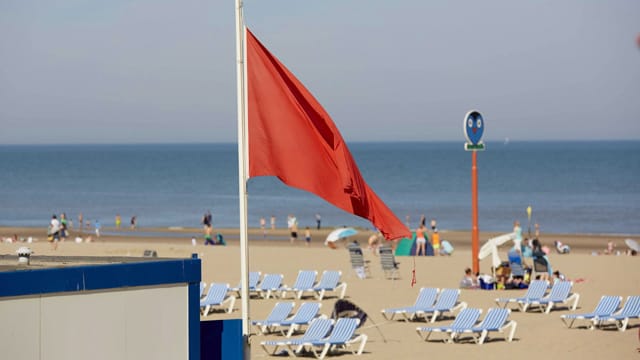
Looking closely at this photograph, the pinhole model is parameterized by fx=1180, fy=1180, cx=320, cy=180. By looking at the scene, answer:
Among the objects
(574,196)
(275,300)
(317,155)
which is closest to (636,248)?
(275,300)

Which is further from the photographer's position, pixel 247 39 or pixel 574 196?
pixel 574 196

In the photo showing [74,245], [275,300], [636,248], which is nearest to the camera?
[275,300]

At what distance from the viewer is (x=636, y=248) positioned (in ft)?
118

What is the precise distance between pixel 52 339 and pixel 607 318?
14.5 meters

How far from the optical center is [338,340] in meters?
17.4

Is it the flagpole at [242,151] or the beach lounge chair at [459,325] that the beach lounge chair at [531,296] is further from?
the flagpole at [242,151]

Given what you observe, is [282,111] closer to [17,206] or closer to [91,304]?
[91,304]

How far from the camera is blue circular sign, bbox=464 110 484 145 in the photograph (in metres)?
27.4

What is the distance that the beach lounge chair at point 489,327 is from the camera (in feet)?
61.8

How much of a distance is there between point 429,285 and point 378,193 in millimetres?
79823

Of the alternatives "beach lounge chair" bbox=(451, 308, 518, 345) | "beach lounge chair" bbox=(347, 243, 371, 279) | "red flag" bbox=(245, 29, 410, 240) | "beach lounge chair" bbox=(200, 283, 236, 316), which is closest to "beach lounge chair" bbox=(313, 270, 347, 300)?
"beach lounge chair" bbox=(200, 283, 236, 316)

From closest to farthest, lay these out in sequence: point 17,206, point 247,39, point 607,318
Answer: point 247,39
point 607,318
point 17,206

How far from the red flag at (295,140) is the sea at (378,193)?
51.5m

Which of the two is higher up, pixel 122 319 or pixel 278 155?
pixel 278 155
